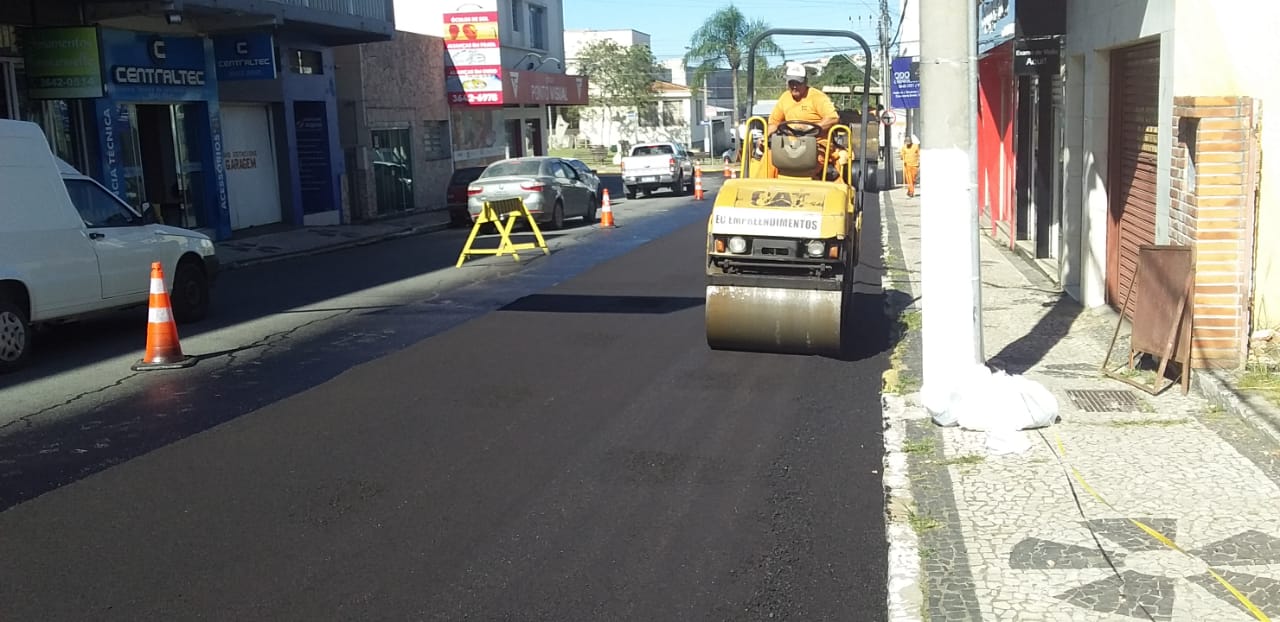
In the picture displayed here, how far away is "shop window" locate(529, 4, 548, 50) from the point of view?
4403cm

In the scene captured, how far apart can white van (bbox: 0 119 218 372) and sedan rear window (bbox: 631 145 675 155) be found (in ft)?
87.2

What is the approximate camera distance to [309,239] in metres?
25.1

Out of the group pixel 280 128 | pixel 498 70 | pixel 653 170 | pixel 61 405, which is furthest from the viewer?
pixel 653 170

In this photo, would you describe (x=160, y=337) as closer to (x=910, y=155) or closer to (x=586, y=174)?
(x=586, y=174)

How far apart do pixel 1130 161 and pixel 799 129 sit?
318cm

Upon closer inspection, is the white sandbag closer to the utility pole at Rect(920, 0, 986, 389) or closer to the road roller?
the utility pole at Rect(920, 0, 986, 389)

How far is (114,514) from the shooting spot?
635cm

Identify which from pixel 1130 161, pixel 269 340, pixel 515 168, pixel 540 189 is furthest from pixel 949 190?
pixel 515 168

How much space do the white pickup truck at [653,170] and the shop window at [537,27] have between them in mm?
7758

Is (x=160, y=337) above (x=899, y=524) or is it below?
above

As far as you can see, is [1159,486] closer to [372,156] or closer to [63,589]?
[63,589]

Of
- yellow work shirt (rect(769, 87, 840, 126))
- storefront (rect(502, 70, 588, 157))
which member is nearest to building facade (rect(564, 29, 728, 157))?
storefront (rect(502, 70, 588, 157))

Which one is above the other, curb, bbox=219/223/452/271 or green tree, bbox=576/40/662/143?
green tree, bbox=576/40/662/143

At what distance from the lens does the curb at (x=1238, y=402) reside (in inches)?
278
